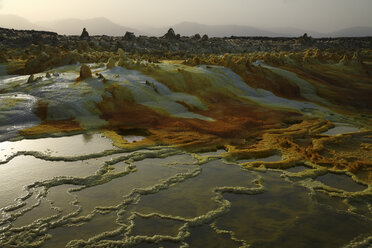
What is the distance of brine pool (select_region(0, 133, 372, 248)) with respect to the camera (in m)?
12.8

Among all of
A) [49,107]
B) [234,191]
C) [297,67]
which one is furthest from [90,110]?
[297,67]

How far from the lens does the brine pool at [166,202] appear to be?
1277 cm

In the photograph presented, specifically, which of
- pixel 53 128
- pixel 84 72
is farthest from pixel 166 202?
pixel 84 72

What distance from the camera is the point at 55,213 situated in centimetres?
1430

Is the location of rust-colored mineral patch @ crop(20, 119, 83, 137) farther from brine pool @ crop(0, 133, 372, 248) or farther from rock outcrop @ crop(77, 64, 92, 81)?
rock outcrop @ crop(77, 64, 92, 81)

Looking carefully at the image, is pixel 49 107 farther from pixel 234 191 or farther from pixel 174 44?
pixel 174 44

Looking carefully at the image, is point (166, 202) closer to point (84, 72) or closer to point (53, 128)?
point (53, 128)

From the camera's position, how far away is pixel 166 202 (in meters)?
15.6

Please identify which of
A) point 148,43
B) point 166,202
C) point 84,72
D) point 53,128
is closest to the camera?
point 166,202

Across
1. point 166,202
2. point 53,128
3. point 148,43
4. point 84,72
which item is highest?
point 148,43

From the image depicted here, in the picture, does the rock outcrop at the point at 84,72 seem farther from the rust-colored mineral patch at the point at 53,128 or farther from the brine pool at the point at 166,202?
the brine pool at the point at 166,202

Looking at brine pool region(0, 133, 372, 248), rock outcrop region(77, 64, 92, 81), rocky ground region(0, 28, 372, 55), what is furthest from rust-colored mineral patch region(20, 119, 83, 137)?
rocky ground region(0, 28, 372, 55)

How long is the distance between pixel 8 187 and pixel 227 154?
13.8m

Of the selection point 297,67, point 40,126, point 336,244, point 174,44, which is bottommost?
point 336,244
